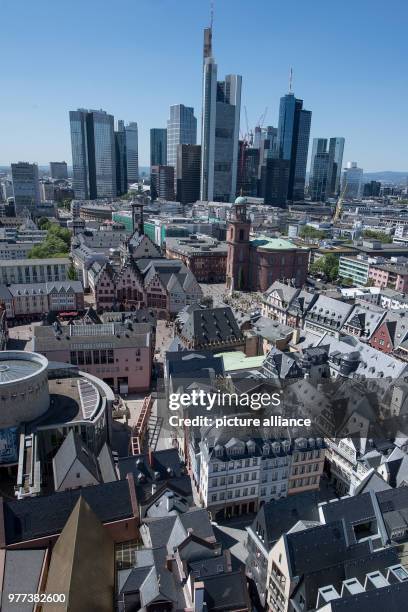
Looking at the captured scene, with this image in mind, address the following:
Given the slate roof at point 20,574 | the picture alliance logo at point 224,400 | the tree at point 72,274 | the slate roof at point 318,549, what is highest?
the picture alliance logo at point 224,400

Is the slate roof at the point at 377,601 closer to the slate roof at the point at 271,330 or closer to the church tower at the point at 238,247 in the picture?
the slate roof at the point at 271,330

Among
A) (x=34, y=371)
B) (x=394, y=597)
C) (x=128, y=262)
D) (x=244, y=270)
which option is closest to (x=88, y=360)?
(x=34, y=371)

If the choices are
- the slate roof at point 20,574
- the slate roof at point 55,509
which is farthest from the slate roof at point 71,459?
the slate roof at point 20,574

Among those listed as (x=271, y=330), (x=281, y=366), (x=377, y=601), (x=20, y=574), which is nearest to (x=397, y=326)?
(x=271, y=330)

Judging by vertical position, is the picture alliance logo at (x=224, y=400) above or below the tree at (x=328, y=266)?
above

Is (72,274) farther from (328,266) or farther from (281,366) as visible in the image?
(281,366)

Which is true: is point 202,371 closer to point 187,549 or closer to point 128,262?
point 187,549
